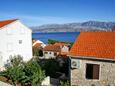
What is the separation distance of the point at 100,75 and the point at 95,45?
3.46 metres

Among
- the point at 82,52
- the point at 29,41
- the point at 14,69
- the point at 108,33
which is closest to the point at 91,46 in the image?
the point at 82,52

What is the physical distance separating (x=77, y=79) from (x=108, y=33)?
6.66 m

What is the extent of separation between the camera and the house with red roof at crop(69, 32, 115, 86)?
63.8 ft

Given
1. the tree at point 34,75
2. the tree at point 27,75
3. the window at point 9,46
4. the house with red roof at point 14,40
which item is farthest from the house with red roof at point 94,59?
the window at point 9,46

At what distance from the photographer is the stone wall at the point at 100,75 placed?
19.4 m

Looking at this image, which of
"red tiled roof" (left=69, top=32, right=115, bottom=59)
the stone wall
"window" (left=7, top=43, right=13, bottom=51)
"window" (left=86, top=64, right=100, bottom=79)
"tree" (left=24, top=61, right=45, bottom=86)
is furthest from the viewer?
"window" (left=7, top=43, right=13, bottom=51)

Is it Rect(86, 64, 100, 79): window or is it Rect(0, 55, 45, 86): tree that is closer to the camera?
Rect(0, 55, 45, 86): tree

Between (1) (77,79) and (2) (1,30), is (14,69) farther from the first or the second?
(2) (1,30)

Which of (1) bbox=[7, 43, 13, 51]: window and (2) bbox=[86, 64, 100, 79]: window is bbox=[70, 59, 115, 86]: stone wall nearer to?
(2) bbox=[86, 64, 100, 79]: window

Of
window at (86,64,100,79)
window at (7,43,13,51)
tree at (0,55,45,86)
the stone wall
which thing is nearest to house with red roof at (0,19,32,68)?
window at (7,43,13,51)

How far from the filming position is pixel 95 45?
2095 centimetres

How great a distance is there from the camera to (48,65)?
29.4m

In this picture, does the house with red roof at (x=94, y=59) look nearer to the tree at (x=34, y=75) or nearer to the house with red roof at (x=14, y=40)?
the tree at (x=34, y=75)

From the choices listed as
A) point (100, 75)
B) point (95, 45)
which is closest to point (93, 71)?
point (100, 75)
